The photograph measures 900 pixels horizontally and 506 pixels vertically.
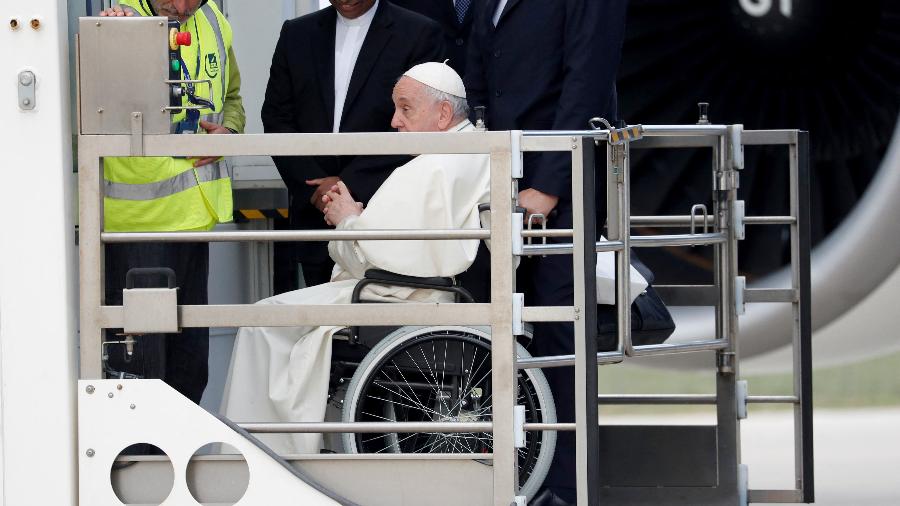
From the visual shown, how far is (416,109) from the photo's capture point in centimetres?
360

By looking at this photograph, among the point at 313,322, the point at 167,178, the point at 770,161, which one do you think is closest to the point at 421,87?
the point at 167,178

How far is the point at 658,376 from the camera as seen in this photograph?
6266 mm

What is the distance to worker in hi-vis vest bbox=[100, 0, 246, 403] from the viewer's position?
3.24 metres

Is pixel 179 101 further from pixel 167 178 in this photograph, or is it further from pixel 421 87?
pixel 421 87

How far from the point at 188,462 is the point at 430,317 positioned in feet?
1.49

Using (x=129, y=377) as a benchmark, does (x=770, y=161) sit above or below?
above

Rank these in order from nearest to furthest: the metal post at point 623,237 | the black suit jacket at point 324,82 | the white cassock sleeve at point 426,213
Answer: the metal post at point 623,237 < the white cassock sleeve at point 426,213 < the black suit jacket at point 324,82

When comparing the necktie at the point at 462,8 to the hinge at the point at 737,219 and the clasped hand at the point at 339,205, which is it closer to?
the clasped hand at the point at 339,205

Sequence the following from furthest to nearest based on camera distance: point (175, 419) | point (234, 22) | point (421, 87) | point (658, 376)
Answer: point (658, 376) → point (234, 22) → point (421, 87) → point (175, 419)

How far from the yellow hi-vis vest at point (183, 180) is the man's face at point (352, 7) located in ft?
1.35

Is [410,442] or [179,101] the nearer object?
[179,101]

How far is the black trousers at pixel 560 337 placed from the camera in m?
3.44

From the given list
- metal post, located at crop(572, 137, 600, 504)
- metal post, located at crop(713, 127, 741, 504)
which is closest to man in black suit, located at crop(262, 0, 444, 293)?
metal post, located at crop(713, 127, 741, 504)

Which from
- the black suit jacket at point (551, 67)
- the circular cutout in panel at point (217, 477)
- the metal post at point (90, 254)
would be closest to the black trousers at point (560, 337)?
the black suit jacket at point (551, 67)
